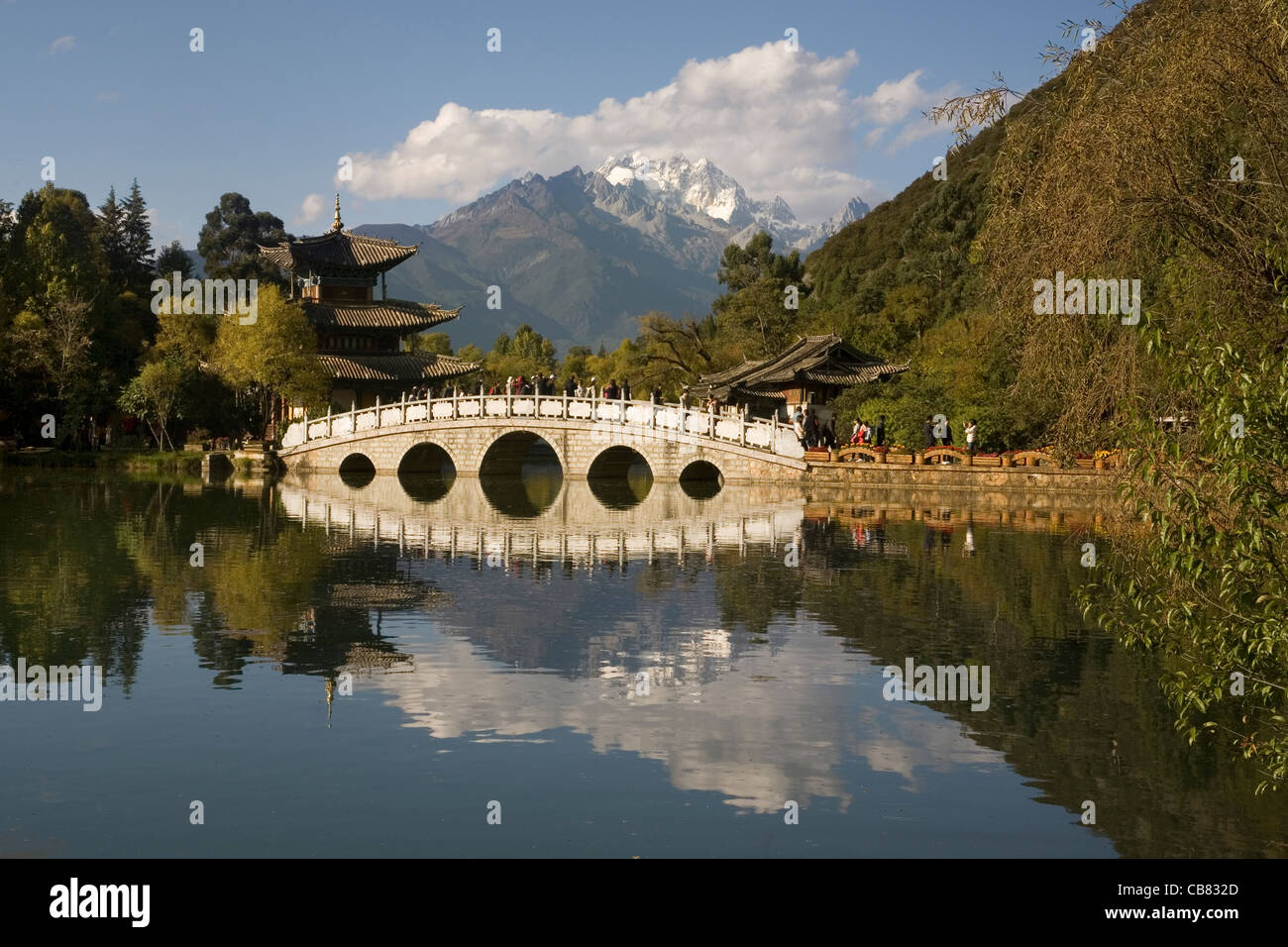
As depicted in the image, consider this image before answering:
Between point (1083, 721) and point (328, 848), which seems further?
point (1083, 721)

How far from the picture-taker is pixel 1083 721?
34.2ft

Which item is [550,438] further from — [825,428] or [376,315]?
[376,315]

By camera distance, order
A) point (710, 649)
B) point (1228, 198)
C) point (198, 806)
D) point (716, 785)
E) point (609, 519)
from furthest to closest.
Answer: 1. point (609, 519)
2. point (710, 649)
3. point (1228, 198)
4. point (716, 785)
5. point (198, 806)

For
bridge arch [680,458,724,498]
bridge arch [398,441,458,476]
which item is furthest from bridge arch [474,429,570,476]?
bridge arch [680,458,724,498]

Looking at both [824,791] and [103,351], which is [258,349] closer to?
[103,351]

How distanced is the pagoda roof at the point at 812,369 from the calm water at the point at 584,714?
80.6 feet

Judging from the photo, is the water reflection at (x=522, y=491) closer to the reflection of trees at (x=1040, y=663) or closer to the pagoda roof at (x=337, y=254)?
the reflection of trees at (x=1040, y=663)

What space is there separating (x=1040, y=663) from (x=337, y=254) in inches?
1822

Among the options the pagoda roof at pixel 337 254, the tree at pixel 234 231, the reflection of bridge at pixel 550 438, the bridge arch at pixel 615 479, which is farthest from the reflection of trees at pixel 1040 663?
the tree at pixel 234 231

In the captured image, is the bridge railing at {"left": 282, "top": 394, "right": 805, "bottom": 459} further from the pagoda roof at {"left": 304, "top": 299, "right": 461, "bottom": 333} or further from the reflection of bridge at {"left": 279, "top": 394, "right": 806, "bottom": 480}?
the pagoda roof at {"left": 304, "top": 299, "right": 461, "bottom": 333}

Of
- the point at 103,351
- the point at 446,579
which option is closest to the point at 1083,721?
the point at 446,579

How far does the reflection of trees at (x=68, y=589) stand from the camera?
12.7m
